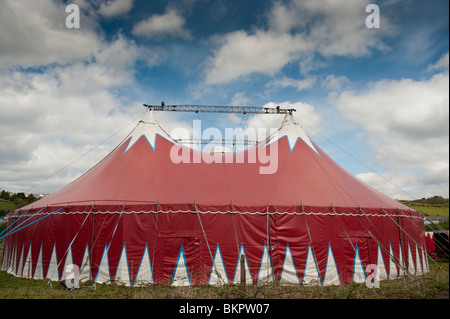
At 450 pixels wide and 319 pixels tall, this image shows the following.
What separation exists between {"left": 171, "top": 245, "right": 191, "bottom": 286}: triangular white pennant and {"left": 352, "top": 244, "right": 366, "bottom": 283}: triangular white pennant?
3859 mm

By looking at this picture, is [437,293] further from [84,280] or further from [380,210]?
[84,280]

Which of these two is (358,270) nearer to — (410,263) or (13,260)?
(410,263)

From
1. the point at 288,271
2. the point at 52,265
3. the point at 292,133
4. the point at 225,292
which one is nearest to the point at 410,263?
the point at 288,271

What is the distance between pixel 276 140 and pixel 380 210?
11.8 feet

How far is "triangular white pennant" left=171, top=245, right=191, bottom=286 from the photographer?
7.29 metres

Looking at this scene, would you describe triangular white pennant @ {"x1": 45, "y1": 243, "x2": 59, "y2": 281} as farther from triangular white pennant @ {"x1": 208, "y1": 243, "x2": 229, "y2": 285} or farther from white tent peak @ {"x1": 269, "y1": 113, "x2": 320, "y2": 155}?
white tent peak @ {"x1": 269, "y1": 113, "x2": 320, "y2": 155}

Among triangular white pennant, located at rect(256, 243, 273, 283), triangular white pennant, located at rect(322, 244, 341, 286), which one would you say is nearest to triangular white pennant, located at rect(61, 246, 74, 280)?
triangular white pennant, located at rect(256, 243, 273, 283)

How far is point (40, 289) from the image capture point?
21.9 feet

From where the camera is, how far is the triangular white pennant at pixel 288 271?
24.2 ft

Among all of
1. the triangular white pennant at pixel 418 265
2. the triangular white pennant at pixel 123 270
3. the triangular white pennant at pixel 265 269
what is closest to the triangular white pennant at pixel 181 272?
the triangular white pennant at pixel 123 270
